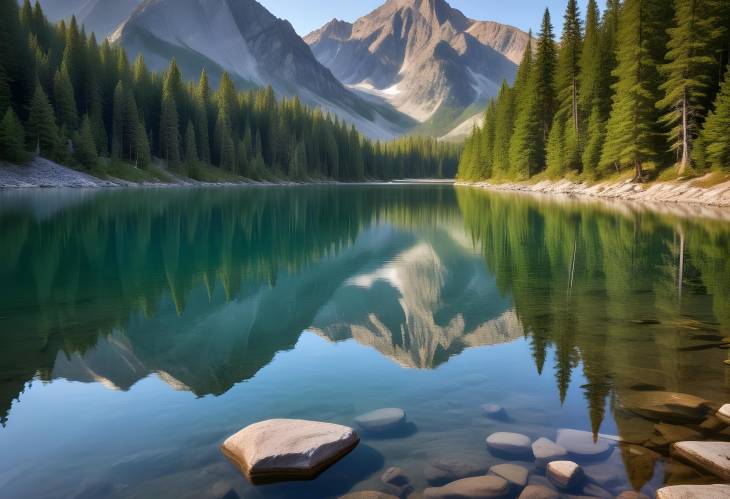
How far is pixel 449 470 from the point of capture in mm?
6422

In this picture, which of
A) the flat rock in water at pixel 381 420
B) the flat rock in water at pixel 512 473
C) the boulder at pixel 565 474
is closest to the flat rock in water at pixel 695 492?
the boulder at pixel 565 474

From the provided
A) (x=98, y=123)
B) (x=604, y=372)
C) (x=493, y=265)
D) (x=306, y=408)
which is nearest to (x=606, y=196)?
(x=493, y=265)

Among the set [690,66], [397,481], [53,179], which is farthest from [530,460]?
[53,179]

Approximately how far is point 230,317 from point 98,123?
299ft

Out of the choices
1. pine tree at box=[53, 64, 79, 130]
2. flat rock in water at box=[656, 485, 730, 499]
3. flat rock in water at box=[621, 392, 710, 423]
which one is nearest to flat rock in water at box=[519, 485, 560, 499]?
flat rock in water at box=[656, 485, 730, 499]

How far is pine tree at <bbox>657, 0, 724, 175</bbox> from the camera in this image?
46.2 metres

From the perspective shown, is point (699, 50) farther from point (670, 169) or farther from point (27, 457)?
point (27, 457)

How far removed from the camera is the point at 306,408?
27.6 ft

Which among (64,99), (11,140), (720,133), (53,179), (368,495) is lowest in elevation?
(368,495)

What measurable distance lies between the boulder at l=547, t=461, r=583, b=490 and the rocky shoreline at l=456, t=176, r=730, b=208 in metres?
42.9

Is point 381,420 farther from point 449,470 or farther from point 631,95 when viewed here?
point 631,95

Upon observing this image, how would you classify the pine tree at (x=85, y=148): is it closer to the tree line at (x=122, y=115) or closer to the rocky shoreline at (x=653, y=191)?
the tree line at (x=122, y=115)

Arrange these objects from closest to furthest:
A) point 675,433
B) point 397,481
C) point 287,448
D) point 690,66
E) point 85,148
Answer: point 397,481 < point 287,448 < point 675,433 < point 690,66 < point 85,148

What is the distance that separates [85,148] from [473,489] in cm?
8721
